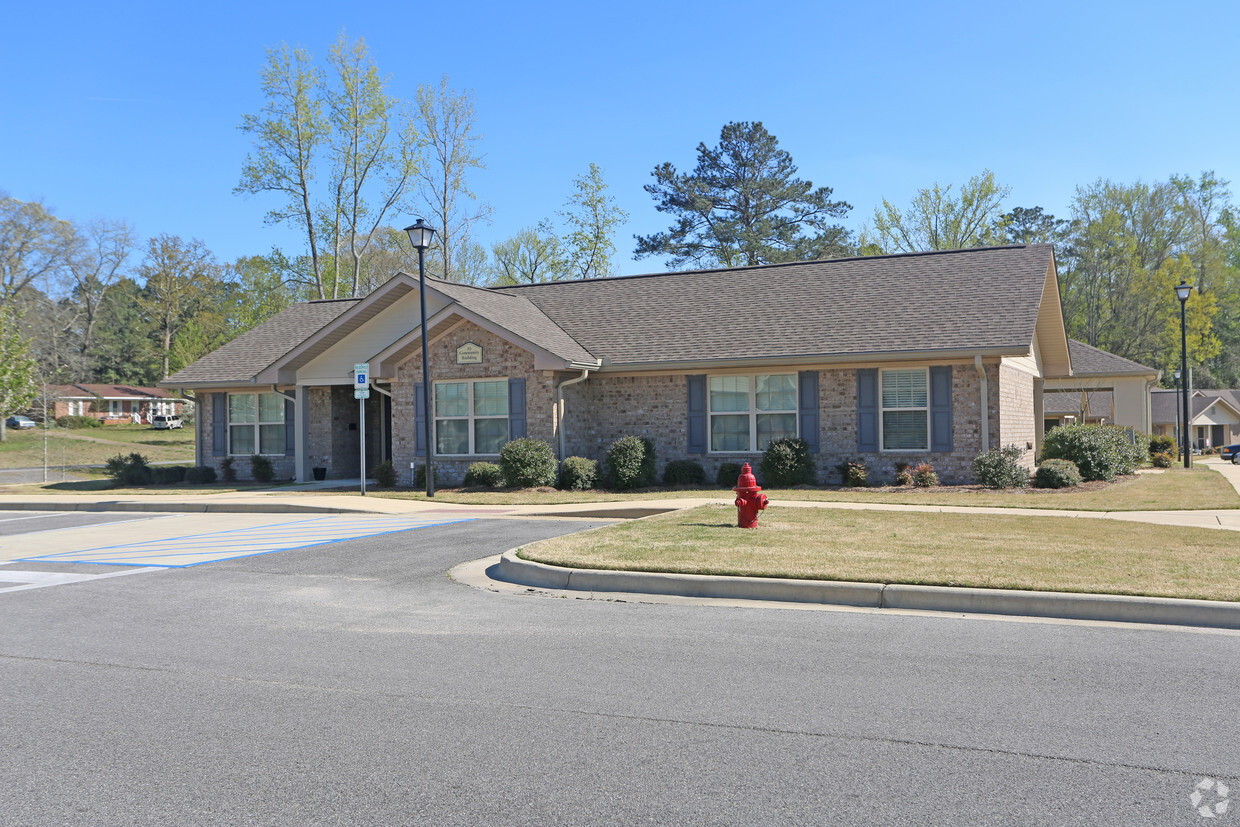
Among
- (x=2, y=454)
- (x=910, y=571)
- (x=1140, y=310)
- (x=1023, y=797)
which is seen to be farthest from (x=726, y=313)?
(x=1140, y=310)

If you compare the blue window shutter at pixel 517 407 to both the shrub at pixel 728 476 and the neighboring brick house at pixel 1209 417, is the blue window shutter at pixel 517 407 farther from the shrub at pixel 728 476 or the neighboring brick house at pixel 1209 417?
the neighboring brick house at pixel 1209 417

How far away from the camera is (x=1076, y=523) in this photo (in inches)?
520

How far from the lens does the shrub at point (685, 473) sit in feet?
71.0

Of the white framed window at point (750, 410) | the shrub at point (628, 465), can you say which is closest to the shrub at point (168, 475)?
the shrub at point (628, 465)

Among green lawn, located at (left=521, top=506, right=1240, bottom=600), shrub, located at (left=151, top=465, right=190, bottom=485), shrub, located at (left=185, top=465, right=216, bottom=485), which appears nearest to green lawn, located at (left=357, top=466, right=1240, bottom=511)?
green lawn, located at (left=521, top=506, right=1240, bottom=600)

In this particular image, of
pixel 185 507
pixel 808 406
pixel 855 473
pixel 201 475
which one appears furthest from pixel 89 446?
pixel 855 473

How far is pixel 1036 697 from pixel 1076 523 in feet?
27.4

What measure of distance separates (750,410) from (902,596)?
13431 millimetres

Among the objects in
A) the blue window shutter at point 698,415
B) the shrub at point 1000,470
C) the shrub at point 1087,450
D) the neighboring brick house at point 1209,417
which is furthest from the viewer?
the neighboring brick house at point 1209,417

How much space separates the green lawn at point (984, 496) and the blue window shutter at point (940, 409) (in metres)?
1.08

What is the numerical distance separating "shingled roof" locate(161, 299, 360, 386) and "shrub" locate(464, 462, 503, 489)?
7755mm

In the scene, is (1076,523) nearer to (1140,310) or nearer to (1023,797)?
(1023,797)

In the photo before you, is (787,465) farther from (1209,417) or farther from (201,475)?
(1209,417)

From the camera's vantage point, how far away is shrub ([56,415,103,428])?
64.6m
